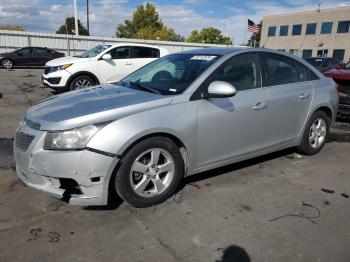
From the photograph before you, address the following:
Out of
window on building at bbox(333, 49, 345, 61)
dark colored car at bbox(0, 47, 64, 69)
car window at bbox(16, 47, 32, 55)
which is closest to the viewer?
dark colored car at bbox(0, 47, 64, 69)

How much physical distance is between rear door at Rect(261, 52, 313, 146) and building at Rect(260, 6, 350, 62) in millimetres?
49261

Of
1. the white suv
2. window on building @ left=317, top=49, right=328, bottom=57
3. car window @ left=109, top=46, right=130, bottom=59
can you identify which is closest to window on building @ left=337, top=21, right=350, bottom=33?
window on building @ left=317, top=49, right=328, bottom=57

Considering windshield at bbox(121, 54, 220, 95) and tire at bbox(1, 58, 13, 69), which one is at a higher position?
windshield at bbox(121, 54, 220, 95)

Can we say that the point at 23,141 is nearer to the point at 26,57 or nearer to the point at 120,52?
the point at 120,52

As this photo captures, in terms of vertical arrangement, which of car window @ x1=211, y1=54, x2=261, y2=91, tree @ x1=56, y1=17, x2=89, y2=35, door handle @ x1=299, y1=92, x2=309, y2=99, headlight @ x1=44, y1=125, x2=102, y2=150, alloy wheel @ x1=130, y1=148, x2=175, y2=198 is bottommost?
alloy wheel @ x1=130, y1=148, x2=175, y2=198

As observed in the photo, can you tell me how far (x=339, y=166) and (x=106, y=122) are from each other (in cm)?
357

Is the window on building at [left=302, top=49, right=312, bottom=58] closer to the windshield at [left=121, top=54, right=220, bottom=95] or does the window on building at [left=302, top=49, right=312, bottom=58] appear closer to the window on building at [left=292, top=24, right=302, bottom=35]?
the window on building at [left=292, top=24, right=302, bottom=35]

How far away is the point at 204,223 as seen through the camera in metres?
3.37

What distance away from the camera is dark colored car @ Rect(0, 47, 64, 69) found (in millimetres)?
21297

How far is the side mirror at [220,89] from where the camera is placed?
12.2ft

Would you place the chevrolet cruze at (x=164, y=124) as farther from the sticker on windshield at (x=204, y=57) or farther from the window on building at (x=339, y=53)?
the window on building at (x=339, y=53)

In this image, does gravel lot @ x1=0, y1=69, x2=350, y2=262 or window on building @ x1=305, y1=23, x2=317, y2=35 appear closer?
gravel lot @ x1=0, y1=69, x2=350, y2=262

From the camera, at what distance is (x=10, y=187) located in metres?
4.11

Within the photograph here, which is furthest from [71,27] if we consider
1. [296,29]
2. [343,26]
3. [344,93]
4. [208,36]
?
[344,93]
